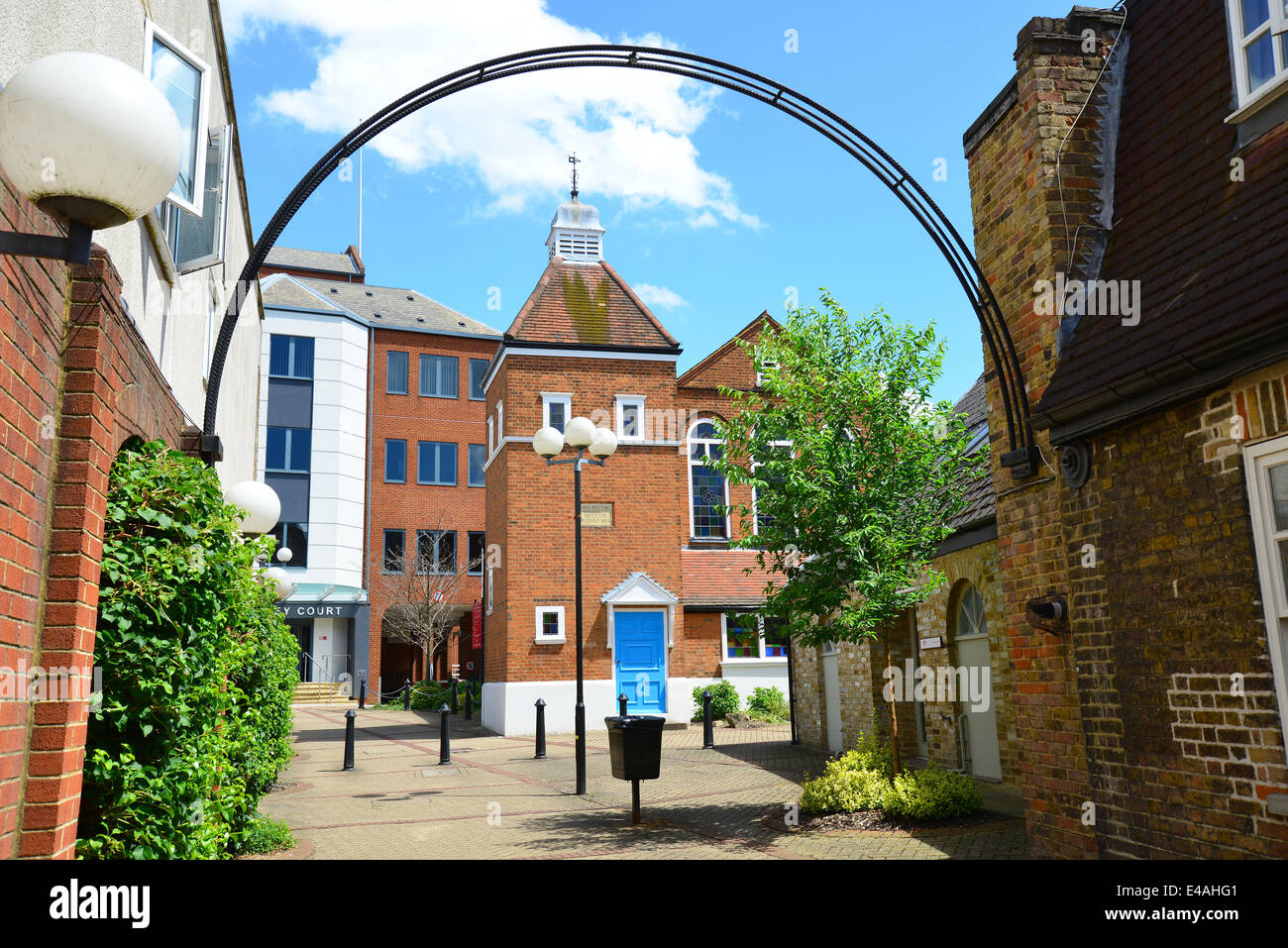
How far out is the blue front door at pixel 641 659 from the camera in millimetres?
23781

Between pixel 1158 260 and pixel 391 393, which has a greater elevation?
pixel 391 393

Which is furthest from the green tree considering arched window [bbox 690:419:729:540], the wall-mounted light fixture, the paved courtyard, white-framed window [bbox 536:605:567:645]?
arched window [bbox 690:419:729:540]

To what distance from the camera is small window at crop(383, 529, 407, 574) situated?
136 ft

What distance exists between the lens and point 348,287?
4841 cm

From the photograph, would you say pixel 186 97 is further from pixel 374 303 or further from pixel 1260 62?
pixel 374 303

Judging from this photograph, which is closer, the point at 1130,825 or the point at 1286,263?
the point at 1286,263

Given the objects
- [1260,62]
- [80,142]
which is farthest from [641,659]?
[80,142]

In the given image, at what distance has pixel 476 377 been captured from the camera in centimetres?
4541

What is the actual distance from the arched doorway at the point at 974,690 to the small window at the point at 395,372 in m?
34.6

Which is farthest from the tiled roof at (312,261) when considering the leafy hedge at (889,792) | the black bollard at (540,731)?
the leafy hedge at (889,792)
